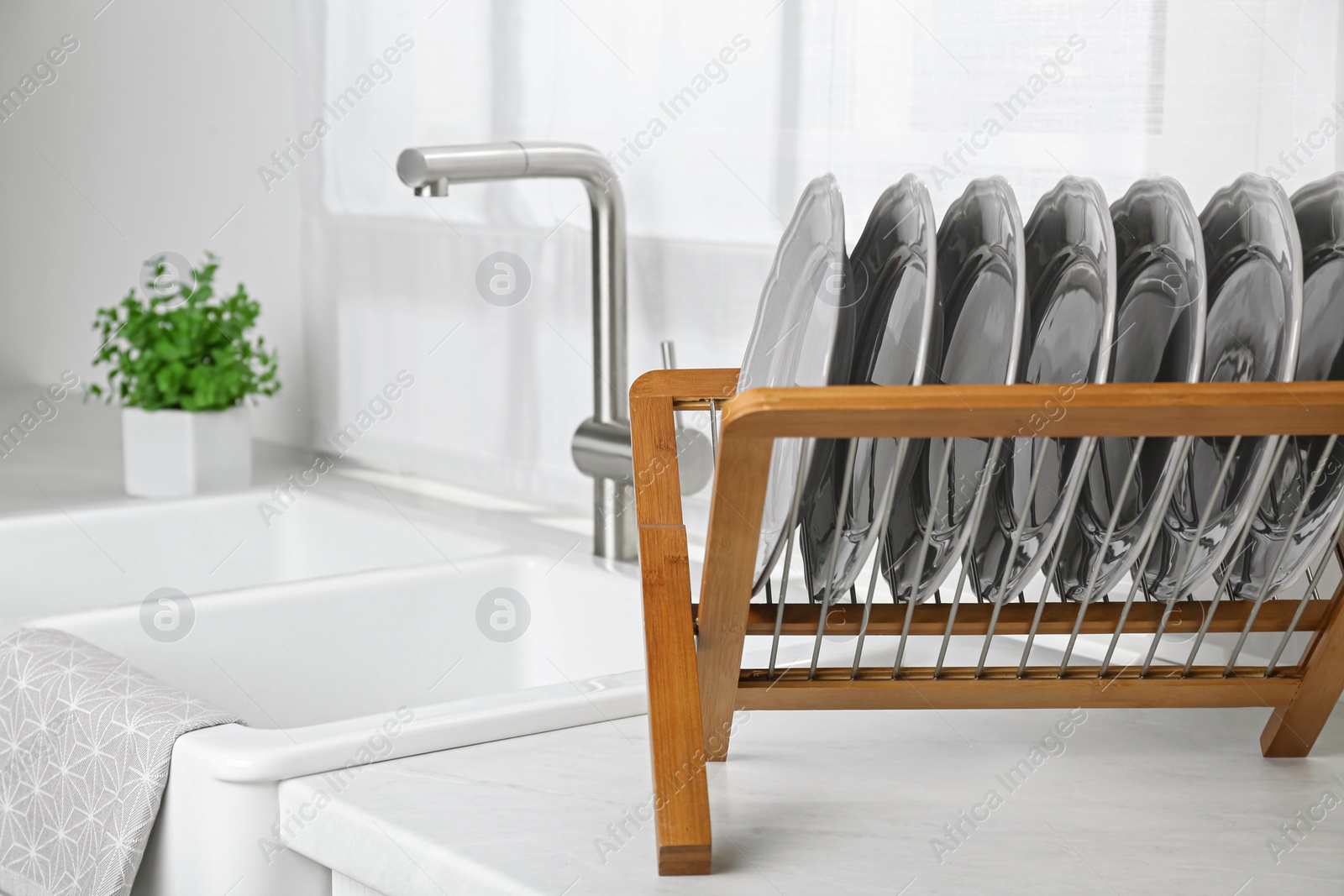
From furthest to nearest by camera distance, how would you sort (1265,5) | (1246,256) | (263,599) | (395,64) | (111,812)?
1. (395,64)
2. (263,599)
3. (1265,5)
4. (111,812)
5. (1246,256)

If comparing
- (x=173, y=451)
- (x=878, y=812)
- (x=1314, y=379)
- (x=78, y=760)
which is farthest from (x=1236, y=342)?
(x=173, y=451)

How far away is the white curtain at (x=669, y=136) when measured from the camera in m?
0.95

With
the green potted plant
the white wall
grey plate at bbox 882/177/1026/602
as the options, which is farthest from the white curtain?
grey plate at bbox 882/177/1026/602

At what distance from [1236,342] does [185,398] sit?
1.21 meters

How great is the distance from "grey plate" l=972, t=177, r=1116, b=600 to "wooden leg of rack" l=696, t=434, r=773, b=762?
0.13 m

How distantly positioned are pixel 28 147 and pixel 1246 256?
229 centimetres

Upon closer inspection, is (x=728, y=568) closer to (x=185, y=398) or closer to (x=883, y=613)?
(x=883, y=613)

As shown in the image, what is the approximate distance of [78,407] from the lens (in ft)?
7.13

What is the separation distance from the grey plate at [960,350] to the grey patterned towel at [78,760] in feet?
1.31

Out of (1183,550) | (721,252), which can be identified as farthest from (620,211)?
(1183,550)

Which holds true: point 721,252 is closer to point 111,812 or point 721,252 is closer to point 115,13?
point 111,812

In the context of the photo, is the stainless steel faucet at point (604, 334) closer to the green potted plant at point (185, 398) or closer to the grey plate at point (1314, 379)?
the green potted plant at point (185, 398)

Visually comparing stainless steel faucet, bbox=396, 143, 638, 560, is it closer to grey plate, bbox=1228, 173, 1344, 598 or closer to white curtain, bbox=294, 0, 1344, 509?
white curtain, bbox=294, 0, 1344, 509

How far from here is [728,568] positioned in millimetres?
614
